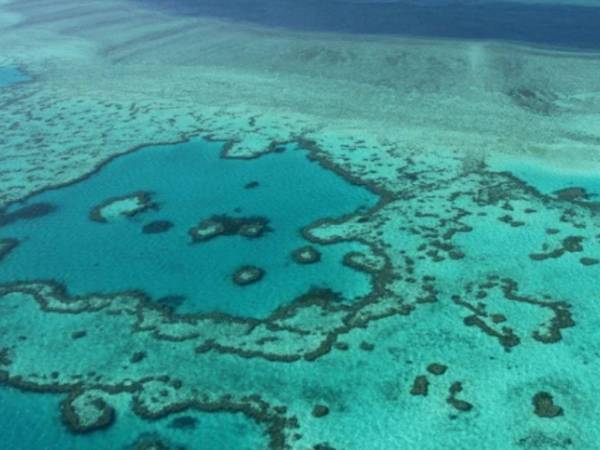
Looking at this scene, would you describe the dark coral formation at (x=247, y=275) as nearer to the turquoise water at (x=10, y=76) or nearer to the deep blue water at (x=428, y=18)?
the turquoise water at (x=10, y=76)

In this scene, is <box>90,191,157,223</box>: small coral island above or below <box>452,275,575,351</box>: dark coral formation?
below

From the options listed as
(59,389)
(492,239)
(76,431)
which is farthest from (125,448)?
(492,239)

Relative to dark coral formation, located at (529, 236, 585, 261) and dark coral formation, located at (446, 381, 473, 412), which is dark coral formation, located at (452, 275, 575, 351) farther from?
dark coral formation, located at (446, 381, 473, 412)

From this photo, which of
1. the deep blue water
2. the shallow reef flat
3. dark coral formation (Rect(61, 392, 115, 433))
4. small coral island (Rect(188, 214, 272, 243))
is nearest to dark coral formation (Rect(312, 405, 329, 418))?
the shallow reef flat

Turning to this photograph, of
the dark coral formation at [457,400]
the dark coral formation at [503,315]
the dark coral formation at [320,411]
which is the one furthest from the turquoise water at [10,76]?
the dark coral formation at [457,400]

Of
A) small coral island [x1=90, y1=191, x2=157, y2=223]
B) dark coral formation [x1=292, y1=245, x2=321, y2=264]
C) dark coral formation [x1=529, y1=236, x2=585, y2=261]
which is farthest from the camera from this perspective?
small coral island [x1=90, y1=191, x2=157, y2=223]

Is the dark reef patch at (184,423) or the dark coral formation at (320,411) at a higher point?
the dark coral formation at (320,411)

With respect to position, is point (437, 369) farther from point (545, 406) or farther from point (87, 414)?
point (87, 414)
